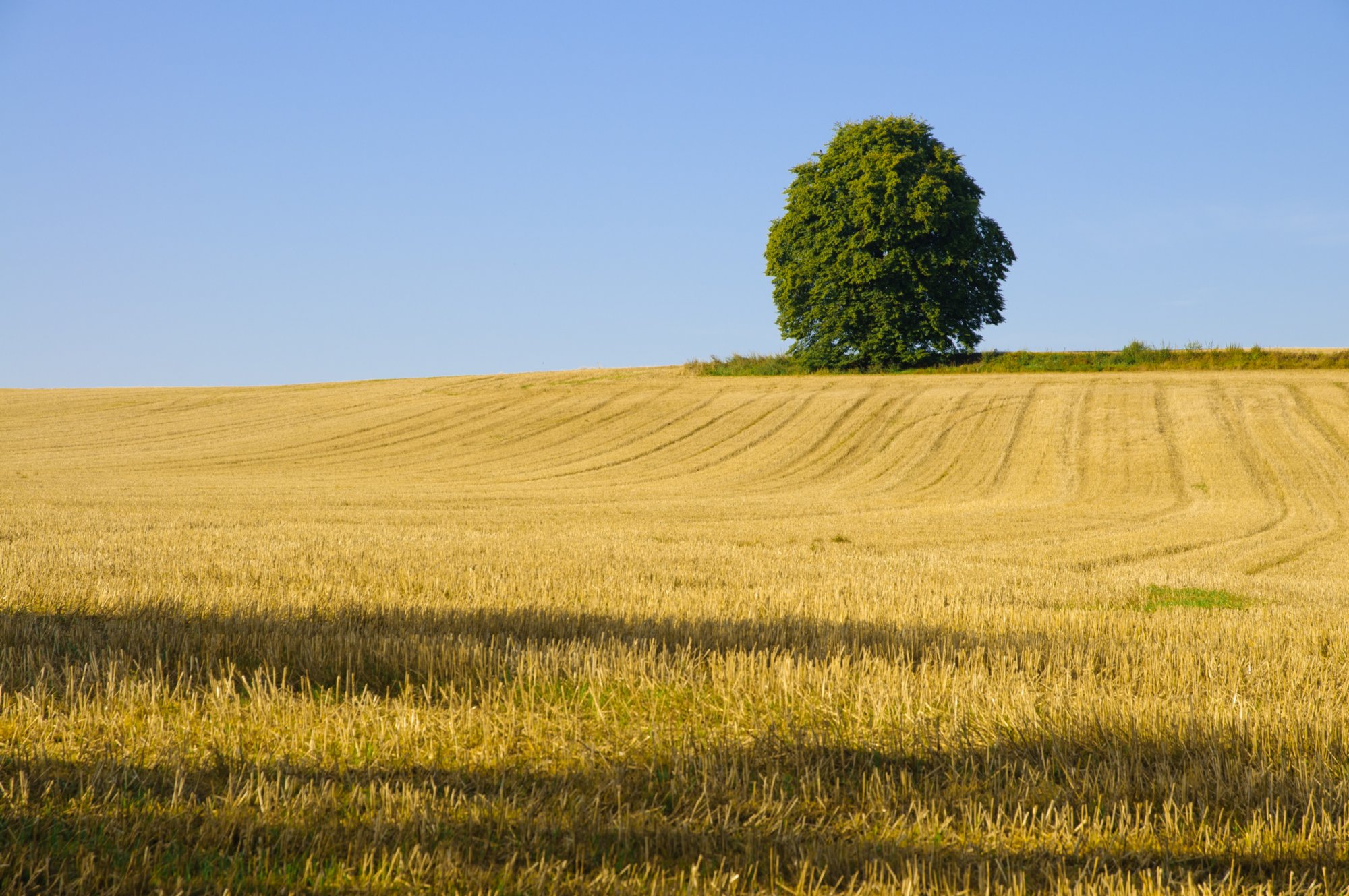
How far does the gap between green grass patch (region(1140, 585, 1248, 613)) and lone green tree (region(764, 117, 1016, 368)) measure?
38860 millimetres

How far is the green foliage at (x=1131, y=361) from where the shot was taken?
44.7 m

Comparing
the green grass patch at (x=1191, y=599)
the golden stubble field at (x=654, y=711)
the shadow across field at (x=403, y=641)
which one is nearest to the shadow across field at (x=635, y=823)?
the golden stubble field at (x=654, y=711)

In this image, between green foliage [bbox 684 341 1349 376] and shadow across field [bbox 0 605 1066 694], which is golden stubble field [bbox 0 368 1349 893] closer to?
shadow across field [bbox 0 605 1066 694]

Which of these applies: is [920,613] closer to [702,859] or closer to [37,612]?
[702,859]

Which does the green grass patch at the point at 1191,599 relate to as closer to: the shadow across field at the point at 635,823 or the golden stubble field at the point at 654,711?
the golden stubble field at the point at 654,711

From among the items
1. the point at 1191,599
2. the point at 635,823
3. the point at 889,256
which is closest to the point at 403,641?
the point at 635,823

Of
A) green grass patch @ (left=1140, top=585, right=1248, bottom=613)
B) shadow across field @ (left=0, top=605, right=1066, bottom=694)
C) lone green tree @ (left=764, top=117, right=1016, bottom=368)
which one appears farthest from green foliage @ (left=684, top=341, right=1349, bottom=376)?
shadow across field @ (left=0, top=605, right=1066, bottom=694)

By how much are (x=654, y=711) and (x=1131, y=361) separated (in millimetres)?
48110

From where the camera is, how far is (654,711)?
4.88m

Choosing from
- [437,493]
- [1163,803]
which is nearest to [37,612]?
[1163,803]

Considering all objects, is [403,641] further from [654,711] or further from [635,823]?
[635,823]

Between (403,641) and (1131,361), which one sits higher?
(1131,361)

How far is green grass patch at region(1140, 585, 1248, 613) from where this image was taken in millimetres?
9883

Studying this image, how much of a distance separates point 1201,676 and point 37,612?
8.27 m
